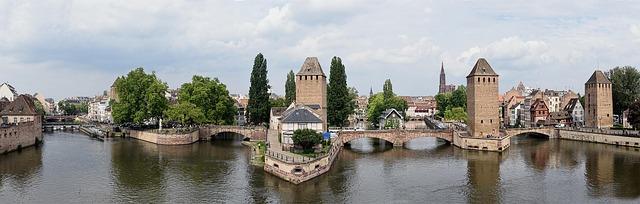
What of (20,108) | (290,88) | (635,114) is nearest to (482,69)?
(635,114)

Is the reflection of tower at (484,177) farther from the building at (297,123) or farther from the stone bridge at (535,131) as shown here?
the stone bridge at (535,131)

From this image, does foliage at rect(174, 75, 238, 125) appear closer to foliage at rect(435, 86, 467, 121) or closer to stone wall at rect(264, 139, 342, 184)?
stone wall at rect(264, 139, 342, 184)

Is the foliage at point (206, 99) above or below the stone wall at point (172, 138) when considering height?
above

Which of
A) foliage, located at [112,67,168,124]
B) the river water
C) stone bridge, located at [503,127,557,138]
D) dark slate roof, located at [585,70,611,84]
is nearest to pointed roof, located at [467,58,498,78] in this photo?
the river water

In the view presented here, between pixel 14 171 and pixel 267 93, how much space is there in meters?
35.9

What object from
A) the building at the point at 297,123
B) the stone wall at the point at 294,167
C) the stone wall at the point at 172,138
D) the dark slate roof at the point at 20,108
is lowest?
the stone wall at the point at 294,167

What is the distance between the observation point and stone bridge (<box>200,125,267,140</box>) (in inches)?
2638

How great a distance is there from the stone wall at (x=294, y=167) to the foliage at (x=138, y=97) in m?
32.4

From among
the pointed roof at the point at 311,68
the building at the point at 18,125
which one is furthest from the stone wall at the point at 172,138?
the pointed roof at the point at 311,68

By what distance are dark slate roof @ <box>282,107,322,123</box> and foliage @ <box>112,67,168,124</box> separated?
1027 inches

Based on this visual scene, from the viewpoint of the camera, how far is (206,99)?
70812 mm

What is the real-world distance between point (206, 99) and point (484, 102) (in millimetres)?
34760

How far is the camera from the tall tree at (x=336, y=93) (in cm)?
6912

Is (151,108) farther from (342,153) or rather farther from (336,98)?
(342,153)
